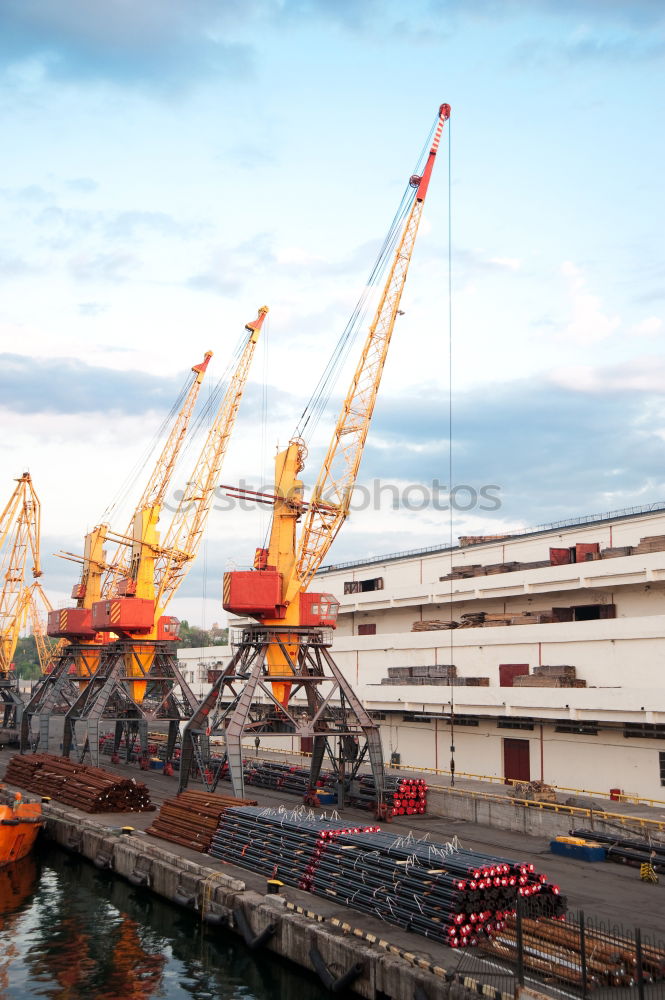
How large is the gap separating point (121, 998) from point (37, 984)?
2540 millimetres

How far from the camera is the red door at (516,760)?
1989 inches

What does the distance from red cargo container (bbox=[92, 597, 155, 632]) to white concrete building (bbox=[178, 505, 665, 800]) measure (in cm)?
1584

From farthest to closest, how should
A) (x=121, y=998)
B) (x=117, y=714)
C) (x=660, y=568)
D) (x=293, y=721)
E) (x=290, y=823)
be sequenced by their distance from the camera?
(x=117, y=714), (x=660, y=568), (x=293, y=721), (x=290, y=823), (x=121, y=998)

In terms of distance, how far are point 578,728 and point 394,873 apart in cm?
2736

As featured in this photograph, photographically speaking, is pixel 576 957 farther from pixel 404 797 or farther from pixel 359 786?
pixel 359 786

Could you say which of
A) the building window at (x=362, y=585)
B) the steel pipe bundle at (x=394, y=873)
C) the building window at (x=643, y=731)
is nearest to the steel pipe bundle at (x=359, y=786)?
the building window at (x=643, y=731)

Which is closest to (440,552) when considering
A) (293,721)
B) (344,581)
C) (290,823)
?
(344,581)

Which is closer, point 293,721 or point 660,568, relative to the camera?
point 293,721

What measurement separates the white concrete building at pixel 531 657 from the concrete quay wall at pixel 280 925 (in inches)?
966

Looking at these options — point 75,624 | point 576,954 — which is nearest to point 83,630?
point 75,624

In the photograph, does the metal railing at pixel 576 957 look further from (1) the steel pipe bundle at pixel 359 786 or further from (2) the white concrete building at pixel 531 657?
(2) the white concrete building at pixel 531 657

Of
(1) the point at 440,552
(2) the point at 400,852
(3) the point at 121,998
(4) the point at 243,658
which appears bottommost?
(3) the point at 121,998

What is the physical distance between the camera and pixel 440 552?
64812 mm

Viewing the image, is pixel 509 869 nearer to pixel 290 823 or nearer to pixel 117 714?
pixel 290 823
